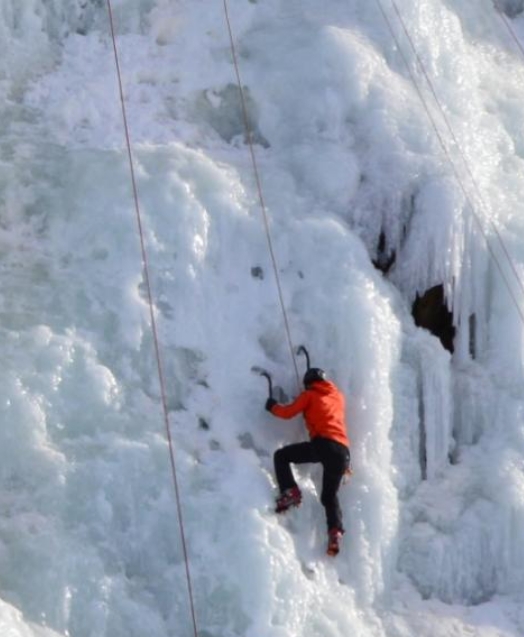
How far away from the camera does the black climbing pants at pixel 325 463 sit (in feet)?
30.6

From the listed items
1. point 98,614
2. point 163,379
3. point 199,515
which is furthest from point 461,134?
point 98,614

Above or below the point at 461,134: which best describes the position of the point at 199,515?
below

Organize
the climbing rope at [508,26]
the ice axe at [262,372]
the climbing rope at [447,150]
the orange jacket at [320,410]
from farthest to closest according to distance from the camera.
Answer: the climbing rope at [508,26] → the climbing rope at [447,150] → the ice axe at [262,372] → the orange jacket at [320,410]

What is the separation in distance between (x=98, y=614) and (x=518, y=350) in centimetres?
446

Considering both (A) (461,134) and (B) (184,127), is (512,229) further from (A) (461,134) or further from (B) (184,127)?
(B) (184,127)

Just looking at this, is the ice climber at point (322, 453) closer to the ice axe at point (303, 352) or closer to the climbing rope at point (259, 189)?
the ice axe at point (303, 352)

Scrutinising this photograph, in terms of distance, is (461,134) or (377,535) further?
(461,134)

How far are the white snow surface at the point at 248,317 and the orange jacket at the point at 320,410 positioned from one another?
310mm

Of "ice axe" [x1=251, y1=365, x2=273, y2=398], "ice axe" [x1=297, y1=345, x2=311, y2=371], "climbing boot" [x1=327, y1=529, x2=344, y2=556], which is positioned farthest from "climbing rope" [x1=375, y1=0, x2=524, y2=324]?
"climbing boot" [x1=327, y1=529, x2=344, y2=556]

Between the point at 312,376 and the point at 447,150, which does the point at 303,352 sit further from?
the point at 447,150

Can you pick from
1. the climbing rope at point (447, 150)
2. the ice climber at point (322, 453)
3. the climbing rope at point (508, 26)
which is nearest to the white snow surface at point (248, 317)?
the climbing rope at point (447, 150)

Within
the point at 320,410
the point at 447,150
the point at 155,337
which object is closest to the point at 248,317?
the point at 155,337

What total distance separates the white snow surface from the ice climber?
0.17 meters

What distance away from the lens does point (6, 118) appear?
10773mm
